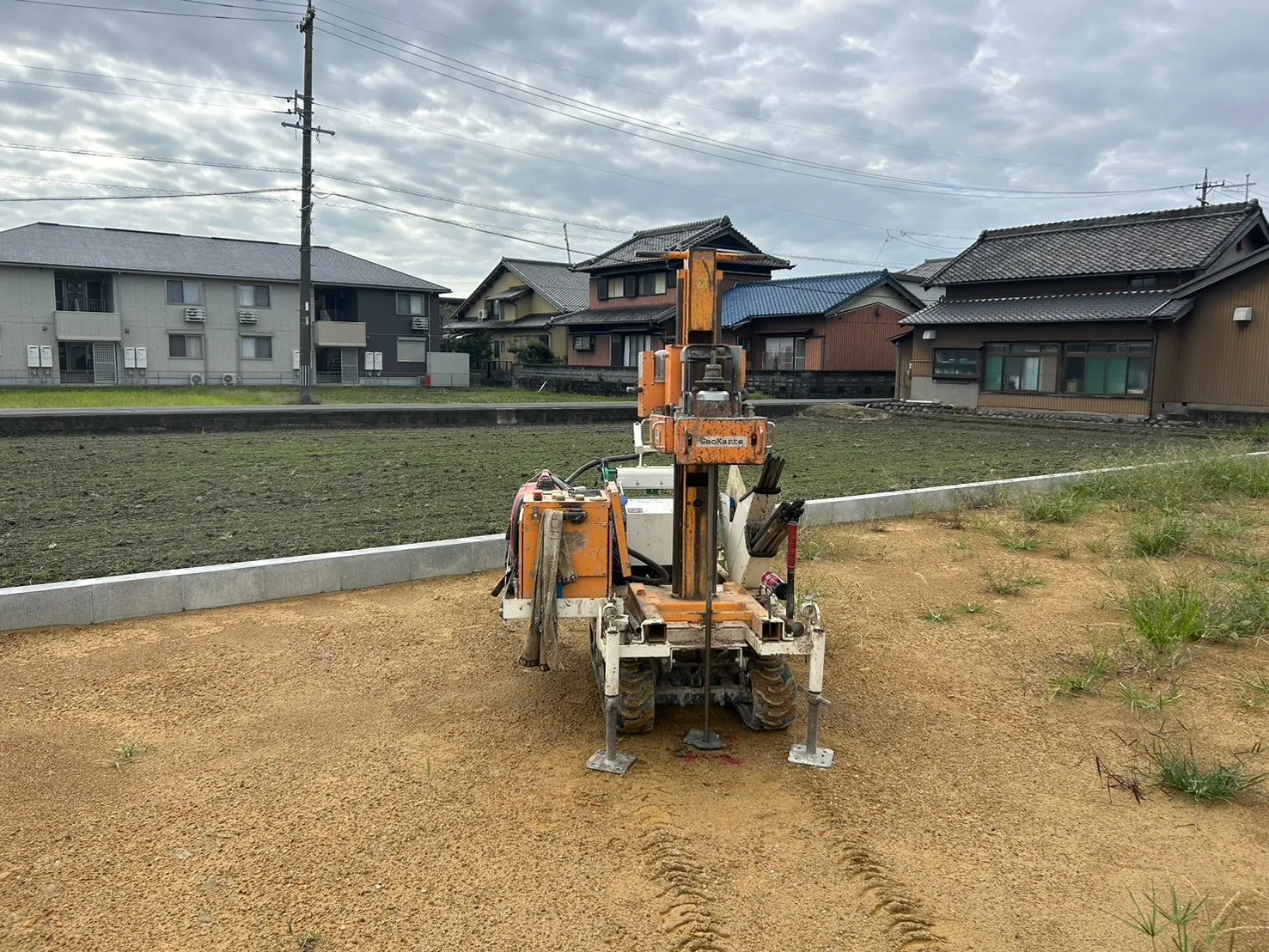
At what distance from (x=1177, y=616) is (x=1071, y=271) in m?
21.0

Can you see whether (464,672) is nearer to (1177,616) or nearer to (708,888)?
(708,888)

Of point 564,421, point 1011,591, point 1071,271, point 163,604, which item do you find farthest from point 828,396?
point 163,604

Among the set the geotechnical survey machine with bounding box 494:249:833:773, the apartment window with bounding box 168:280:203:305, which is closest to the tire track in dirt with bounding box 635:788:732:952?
the geotechnical survey machine with bounding box 494:249:833:773

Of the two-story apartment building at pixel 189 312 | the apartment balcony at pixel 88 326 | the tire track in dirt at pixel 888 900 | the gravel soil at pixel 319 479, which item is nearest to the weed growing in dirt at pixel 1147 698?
the tire track in dirt at pixel 888 900

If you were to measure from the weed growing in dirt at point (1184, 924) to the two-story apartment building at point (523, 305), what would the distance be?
3569 centimetres

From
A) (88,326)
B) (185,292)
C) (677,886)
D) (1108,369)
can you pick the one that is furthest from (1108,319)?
(88,326)

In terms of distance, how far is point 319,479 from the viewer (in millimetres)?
10102

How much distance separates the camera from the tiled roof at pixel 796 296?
99.0 ft

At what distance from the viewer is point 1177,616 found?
491 cm

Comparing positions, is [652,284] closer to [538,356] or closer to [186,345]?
[538,356]

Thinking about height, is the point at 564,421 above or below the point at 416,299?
below

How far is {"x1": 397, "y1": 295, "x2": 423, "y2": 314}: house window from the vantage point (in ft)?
124

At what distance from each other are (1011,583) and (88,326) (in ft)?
112

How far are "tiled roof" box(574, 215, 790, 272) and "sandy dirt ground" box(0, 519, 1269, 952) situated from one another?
26.1m
